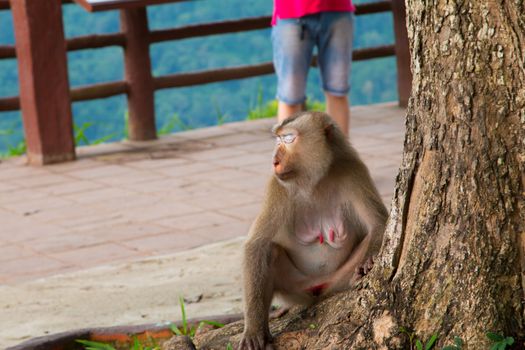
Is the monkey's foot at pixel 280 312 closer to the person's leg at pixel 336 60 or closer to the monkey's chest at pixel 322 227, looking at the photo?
the monkey's chest at pixel 322 227

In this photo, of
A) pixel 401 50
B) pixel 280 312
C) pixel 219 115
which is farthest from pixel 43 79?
pixel 280 312

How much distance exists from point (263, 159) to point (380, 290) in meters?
5.04

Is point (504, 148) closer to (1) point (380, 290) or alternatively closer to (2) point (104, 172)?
(1) point (380, 290)

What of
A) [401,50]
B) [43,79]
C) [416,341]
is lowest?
[416,341]

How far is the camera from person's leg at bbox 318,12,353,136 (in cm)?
729

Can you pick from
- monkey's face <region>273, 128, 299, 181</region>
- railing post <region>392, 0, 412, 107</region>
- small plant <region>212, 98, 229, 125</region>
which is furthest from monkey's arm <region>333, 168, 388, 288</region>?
small plant <region>212, 98, 229, 125</region>

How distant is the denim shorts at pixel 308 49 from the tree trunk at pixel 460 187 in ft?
12.1

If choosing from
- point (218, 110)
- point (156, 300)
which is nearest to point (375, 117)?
point (218, 110)

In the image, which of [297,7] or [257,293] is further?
[297,7]

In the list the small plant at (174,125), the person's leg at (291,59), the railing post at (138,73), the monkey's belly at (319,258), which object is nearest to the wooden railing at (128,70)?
the railing post at (138,73)

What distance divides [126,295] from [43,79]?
3.62m

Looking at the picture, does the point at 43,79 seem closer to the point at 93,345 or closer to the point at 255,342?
Answer: the point at 93,345

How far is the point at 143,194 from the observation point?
7.76 metres

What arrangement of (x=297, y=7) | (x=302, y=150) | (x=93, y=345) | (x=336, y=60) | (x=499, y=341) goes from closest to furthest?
(x=499, y=341), (x=302, y=150), (x=93, y=345), (x=297, y=7), (x=336, y=60)
